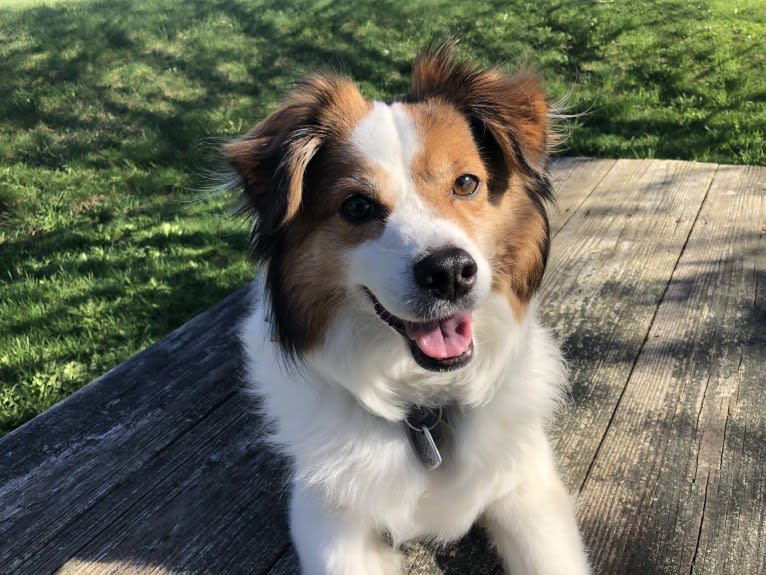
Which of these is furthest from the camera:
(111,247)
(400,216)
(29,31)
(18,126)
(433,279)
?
(29,31)

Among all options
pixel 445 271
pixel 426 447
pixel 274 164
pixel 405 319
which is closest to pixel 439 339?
pixel 405 319

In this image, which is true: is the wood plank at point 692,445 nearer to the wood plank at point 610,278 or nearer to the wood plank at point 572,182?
the wood plank at point 610,278

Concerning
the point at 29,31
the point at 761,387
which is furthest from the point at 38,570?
the point at 29,31

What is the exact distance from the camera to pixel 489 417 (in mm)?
2246

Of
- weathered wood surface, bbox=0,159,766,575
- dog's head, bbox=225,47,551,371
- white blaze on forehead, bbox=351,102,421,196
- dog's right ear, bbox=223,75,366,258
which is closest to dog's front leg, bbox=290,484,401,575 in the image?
weathered wood surface, bbox=0,159,766,575

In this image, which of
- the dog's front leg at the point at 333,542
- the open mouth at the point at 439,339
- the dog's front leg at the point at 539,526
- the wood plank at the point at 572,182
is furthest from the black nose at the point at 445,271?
the wood plank at the point at 572,182

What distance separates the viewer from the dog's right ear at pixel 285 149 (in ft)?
6.95

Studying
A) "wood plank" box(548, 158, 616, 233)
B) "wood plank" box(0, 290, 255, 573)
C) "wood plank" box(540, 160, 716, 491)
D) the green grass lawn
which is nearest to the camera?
"wood plank" box(0, 290, 255, 573)

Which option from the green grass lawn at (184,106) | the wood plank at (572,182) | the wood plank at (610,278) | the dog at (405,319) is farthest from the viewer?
the green grass lawn at (184,106)

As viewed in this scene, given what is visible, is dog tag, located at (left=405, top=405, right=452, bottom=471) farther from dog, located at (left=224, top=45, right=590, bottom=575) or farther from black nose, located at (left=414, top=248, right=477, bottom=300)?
black nose, located at (left=414, top=248, right=477, bottom=300)

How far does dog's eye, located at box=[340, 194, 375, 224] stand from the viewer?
86.0 inches

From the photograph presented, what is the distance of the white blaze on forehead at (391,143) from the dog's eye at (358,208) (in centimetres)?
11

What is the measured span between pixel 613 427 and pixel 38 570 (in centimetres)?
214

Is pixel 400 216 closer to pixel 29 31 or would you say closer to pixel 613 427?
pixel 613 427
